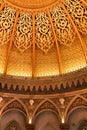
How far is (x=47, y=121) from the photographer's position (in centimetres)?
1560

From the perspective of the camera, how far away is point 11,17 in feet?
49.6

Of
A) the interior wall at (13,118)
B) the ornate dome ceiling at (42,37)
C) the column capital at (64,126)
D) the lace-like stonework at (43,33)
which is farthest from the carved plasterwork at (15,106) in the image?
the lace-like stonework at (43,33)

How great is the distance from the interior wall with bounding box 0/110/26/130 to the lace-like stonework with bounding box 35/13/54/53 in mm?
4295

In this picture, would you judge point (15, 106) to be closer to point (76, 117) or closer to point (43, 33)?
point (76, 117)

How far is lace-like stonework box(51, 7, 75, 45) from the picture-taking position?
49.0ft

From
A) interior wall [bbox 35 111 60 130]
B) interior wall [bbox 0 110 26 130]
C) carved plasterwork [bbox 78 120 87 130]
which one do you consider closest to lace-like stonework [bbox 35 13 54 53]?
interior wall [bbox 35 111 60 130]

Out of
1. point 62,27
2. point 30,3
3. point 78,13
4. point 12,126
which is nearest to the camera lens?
point 78,13

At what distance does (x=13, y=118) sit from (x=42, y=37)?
5.30 meters

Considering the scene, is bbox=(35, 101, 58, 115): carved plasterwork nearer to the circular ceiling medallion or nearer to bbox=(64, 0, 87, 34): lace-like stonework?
bbox=(64, 0, 87, 34): lace-like stonework

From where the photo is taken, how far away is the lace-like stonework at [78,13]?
47.4 feet

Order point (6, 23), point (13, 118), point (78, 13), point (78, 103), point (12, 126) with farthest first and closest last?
point (13, 118)
point (12, 126)
point (6, 23)
point (78, 103)
point (78, 13)

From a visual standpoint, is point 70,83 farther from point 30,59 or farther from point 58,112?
point 30,59

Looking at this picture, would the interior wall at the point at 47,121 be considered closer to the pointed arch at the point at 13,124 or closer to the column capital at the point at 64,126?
the column capital at the point at 64,126

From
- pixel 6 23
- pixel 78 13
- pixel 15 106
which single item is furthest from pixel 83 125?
pixel 6 23
